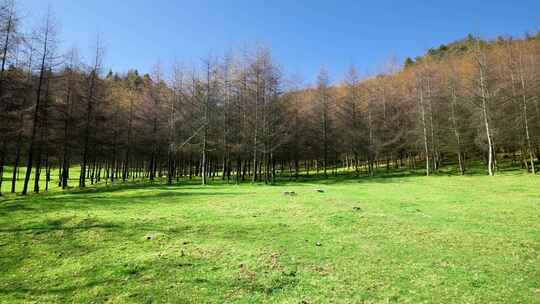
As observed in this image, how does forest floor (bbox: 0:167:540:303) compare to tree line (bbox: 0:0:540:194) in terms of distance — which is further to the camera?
tree line (bbox: 0:0:540:194)

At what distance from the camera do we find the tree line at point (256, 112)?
25938mm

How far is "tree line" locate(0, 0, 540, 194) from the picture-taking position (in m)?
25.9

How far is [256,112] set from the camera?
111 feet

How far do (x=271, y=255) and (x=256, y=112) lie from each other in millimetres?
27412

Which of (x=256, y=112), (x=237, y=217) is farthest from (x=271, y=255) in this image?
(x=256, y=112)

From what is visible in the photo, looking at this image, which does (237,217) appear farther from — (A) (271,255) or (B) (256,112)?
(B) (256,112)

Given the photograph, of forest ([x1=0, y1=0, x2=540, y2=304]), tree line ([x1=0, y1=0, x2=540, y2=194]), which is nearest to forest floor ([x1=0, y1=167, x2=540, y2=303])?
forest ([x1=0, y1=0, x2=540, y2=304])

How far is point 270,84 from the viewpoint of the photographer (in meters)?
34.6

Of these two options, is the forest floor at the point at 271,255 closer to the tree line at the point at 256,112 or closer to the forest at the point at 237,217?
the forest at the point at 237,217

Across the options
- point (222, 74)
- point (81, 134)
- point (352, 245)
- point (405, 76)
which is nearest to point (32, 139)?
point (81, 134)

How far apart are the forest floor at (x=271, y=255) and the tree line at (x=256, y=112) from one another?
16400 millimetres

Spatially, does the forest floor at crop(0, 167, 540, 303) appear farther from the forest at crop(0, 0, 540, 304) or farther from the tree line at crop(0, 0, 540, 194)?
the tree line at crop(0, 0, 540, 194)

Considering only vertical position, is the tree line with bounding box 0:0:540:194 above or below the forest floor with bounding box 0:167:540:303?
above

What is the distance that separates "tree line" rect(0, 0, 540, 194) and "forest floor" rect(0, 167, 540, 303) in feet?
53.8
